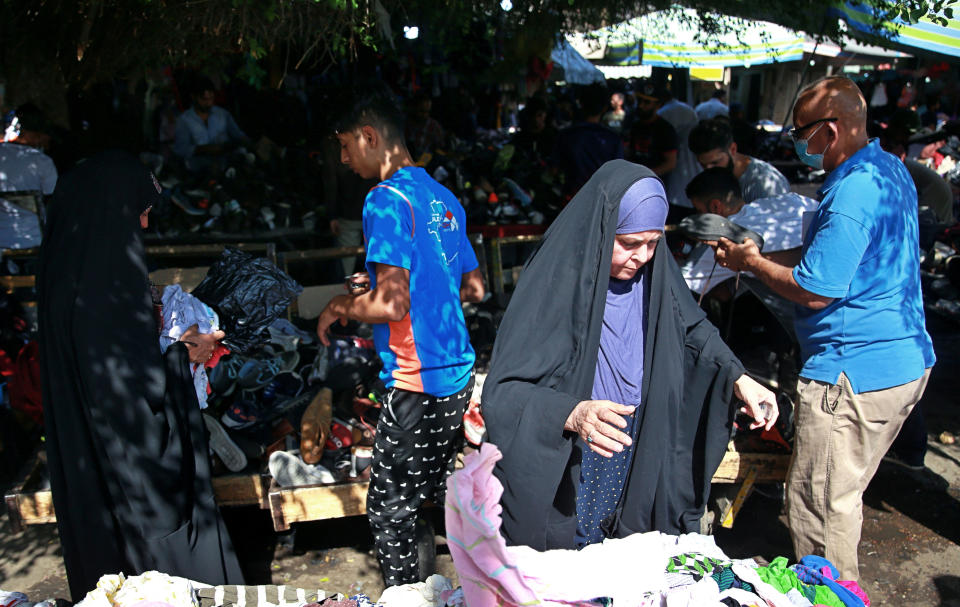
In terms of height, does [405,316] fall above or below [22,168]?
below

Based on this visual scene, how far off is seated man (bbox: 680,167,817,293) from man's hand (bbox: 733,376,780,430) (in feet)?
3.95

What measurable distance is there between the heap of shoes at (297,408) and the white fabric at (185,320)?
2.00 feet

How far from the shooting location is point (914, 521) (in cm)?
395

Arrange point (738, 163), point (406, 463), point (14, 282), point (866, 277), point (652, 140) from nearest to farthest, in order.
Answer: point (866, 277), point (406, 463), point (738, 163), point (14, 282), point (652, 140)

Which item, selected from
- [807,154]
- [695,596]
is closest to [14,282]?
[695,596]

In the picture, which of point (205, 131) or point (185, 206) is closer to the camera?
point (185, 206)

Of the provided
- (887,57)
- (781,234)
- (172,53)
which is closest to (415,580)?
(781,234)

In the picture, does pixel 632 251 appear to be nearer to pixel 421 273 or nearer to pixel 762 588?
pixel 421 273

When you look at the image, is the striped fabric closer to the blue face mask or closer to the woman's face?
the woman's face

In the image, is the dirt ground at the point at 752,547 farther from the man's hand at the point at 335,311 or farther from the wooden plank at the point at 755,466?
the man's hand at the point at 335,311

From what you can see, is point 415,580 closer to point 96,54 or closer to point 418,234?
point 418,234

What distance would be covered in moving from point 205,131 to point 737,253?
6.24 meters

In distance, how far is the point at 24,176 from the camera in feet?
17.7

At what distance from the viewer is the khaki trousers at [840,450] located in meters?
2.70
